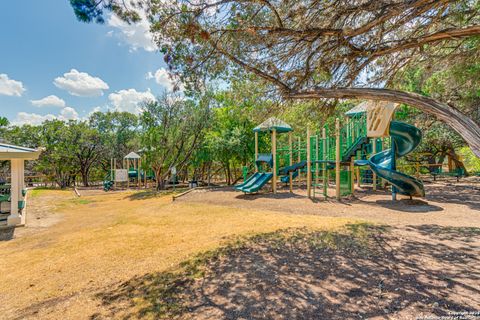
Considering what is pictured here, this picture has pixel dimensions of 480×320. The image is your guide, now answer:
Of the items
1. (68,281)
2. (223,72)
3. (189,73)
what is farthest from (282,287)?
(223,72)

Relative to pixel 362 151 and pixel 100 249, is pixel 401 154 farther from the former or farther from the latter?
pixel 100 249

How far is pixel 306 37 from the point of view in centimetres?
503

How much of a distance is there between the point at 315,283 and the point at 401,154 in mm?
8519

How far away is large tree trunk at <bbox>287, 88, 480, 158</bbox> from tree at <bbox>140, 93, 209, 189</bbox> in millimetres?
12970

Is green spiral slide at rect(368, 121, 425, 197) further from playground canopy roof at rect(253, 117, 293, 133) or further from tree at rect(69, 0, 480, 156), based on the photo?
playground canopy roof at rect(253, 117, 293, 133)

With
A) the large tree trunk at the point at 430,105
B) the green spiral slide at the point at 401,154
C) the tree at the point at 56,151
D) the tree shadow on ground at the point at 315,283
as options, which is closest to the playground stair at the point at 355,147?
the green spiral slide at the point at 401,154

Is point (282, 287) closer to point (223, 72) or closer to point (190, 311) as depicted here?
point (190, 311)

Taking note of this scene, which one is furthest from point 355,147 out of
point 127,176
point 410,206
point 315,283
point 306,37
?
point 127,176

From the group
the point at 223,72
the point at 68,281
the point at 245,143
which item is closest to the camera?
the point at 68,281

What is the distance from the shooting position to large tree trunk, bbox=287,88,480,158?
2.68 meters

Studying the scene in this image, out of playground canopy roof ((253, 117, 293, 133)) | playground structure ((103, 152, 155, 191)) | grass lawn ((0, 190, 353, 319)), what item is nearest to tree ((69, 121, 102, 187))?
playground structure ((103, 152, 155, 191))

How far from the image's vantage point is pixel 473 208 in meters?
7.71

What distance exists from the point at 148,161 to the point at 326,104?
573 inches

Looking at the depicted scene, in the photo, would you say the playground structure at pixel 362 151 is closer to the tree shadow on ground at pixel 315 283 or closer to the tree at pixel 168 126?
the tree shadow on ground at pixel 315 283
